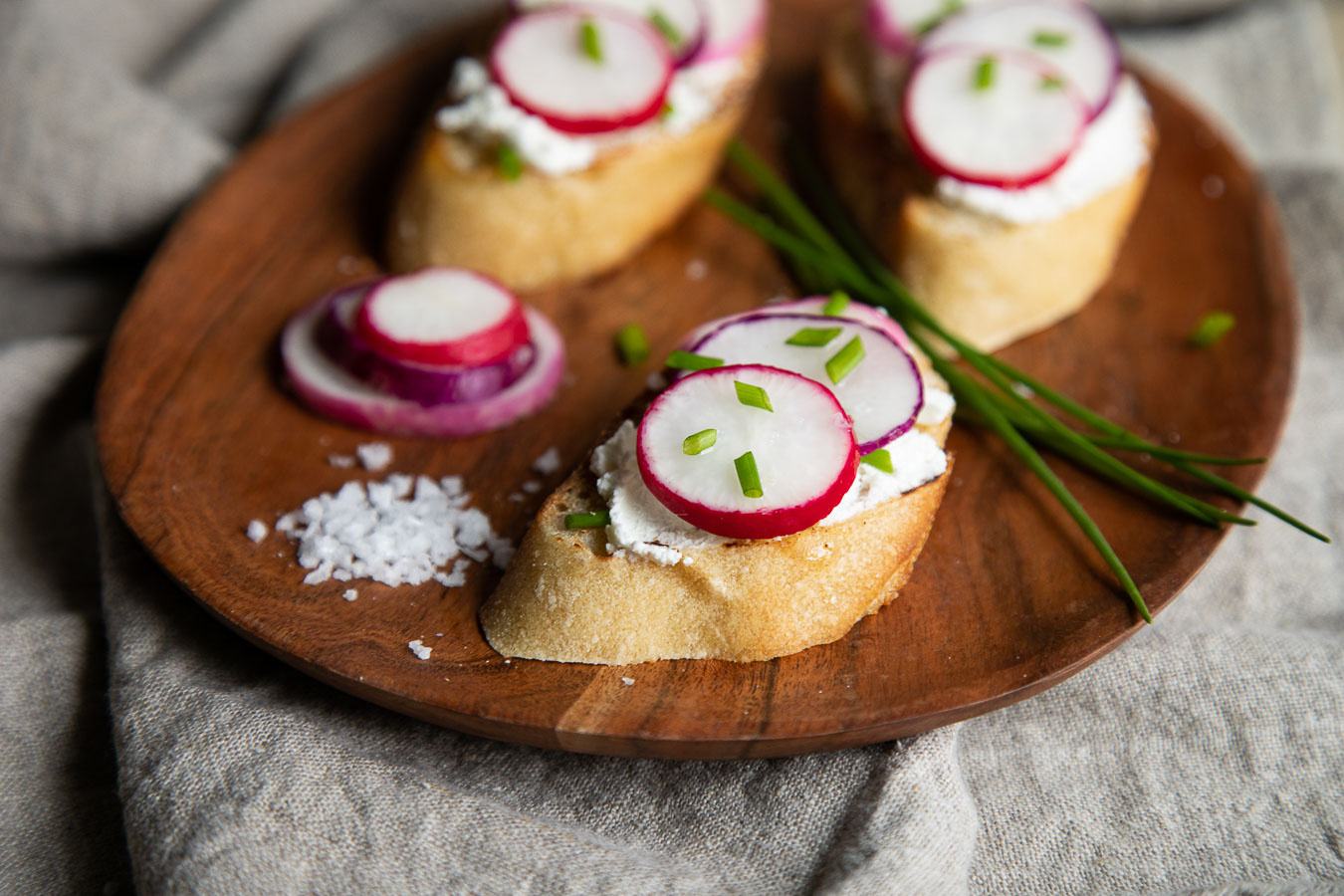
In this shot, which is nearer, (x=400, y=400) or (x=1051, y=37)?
(x=400, y=400)

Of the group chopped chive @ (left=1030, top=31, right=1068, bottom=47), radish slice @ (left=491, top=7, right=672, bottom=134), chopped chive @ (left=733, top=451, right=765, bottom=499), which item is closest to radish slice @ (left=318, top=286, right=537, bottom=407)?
radish slice @ (left=491, top=7, right=672, bottom=134)

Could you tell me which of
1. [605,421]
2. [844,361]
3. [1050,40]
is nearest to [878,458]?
[844,361]

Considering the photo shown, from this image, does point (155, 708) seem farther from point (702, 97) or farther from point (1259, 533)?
point (1259, 533)

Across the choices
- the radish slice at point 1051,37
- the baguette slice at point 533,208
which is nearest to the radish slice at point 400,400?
the baguette slice at point 533,208

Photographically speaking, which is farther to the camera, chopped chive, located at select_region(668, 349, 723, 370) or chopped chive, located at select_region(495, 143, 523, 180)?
chopped chive, located at select_region(495, 143, 523, 180)

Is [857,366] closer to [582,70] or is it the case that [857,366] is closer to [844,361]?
[844,361]

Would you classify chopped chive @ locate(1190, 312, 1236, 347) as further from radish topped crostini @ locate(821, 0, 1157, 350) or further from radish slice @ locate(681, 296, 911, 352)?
radish slice @ locate(681, 296, 911, 352)

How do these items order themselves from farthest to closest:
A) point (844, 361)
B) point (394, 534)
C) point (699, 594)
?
1. point (394, 534)
2. point (844, 361)
3. point (699, 594)
